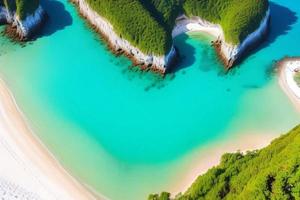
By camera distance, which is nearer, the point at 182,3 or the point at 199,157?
the point at 199,157

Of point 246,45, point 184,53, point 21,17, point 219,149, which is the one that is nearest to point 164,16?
point 184,53

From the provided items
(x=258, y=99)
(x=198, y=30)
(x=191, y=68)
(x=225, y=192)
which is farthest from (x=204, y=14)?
(x=225, y=192)

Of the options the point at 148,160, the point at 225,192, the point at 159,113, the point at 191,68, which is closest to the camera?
the point at 225,192

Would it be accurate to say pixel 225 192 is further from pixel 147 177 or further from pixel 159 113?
pixel 159 113

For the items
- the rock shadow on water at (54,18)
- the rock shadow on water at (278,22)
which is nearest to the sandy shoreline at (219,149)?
the rock shadow on water at (278,22)

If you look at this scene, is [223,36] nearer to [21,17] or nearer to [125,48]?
[125,48]

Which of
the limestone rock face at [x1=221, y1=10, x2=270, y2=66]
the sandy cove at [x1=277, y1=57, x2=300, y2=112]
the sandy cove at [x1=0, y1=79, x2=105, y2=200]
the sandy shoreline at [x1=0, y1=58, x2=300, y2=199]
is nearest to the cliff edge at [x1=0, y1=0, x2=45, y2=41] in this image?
the sandy shoreline at [x1=0, y1=58, x2=300, y2=199]

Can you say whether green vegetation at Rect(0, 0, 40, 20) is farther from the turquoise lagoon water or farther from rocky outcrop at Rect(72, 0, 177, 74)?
rocky outcrop at Rect(72, 0, 177, 74)
